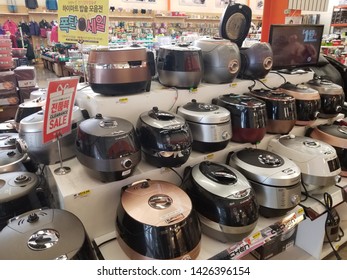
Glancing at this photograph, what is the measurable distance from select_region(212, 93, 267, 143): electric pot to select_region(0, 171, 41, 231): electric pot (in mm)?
944

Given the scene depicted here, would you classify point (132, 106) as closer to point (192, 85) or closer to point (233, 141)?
point (192, 85)

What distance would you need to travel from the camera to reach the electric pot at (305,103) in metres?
1.68

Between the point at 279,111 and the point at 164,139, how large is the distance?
0.78 metres

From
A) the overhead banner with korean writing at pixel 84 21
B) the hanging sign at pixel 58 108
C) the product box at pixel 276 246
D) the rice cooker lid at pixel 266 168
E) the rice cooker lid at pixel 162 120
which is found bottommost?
the product box at pixel 276 246

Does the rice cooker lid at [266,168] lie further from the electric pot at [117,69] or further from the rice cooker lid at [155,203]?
the electric pot at [117,69]

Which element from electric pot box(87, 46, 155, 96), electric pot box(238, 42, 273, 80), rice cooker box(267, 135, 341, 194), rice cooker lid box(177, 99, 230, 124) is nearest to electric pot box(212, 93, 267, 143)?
rice cooker lid box(177, 99, 230, 124)

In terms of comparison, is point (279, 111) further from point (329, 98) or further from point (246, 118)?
point (329, 98)

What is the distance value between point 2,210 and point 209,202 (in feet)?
2.46

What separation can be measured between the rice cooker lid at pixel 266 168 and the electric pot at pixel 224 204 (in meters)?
0.11

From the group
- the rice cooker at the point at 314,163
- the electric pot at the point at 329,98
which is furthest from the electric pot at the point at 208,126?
the electric pot at the point at 329,98

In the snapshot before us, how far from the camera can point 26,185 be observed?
109cm

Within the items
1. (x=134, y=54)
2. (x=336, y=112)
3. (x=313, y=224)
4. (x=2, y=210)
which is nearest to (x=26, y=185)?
(x=2, y=210)

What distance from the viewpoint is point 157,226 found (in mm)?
885

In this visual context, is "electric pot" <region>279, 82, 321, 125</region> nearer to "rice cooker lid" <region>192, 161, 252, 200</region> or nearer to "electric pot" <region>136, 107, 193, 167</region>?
"rice cooker lid" <region>192, 161, 252, 200</region>
